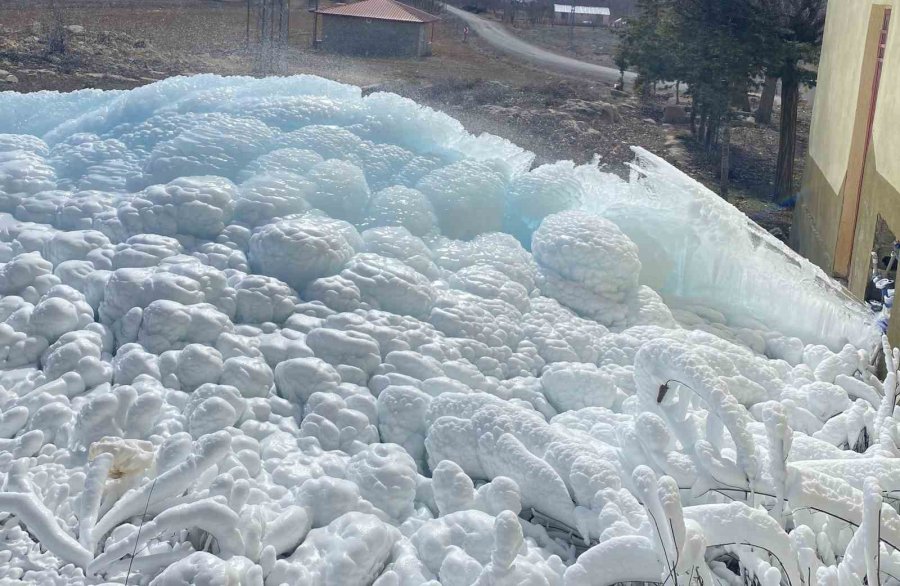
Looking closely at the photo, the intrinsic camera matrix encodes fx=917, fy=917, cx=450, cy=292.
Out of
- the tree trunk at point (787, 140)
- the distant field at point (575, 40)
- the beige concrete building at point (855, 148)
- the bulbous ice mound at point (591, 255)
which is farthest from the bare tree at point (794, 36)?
the distant field at point (575, 40)

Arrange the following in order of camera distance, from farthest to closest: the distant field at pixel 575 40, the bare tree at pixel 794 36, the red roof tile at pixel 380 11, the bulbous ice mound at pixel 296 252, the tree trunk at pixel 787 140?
1. the distant field at pixel 575 40
2. the red roof tile at pixel 380 11
3. the tree trunk at pixel 787 140
4. the bare tree at pixel 794 36
5. the bulbous ice mound at pixel 296 252

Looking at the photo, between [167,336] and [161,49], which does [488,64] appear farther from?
[167,336]

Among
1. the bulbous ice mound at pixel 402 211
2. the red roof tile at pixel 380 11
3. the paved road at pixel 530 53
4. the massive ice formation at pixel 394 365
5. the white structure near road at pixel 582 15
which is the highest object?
the white structure near road at pixel 582 15

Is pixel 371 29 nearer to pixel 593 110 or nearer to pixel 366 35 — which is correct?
pixel 366 35

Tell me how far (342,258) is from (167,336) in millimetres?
934

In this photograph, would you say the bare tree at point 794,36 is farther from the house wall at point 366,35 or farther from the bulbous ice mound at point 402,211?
the house wall at point 366,35

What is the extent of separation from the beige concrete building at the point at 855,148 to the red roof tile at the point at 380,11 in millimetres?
15384

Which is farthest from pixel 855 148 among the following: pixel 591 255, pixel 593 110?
pixel 593 110

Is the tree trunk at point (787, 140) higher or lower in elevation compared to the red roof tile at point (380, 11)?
lower

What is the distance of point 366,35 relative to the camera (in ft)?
76.3

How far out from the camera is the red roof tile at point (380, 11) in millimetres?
23188

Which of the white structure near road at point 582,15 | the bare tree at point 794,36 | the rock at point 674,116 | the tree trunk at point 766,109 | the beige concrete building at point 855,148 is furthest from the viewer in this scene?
the white structure near road at point 582,15

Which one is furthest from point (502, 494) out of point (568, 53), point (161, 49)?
point (568, 53)

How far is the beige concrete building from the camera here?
5.85 meters
